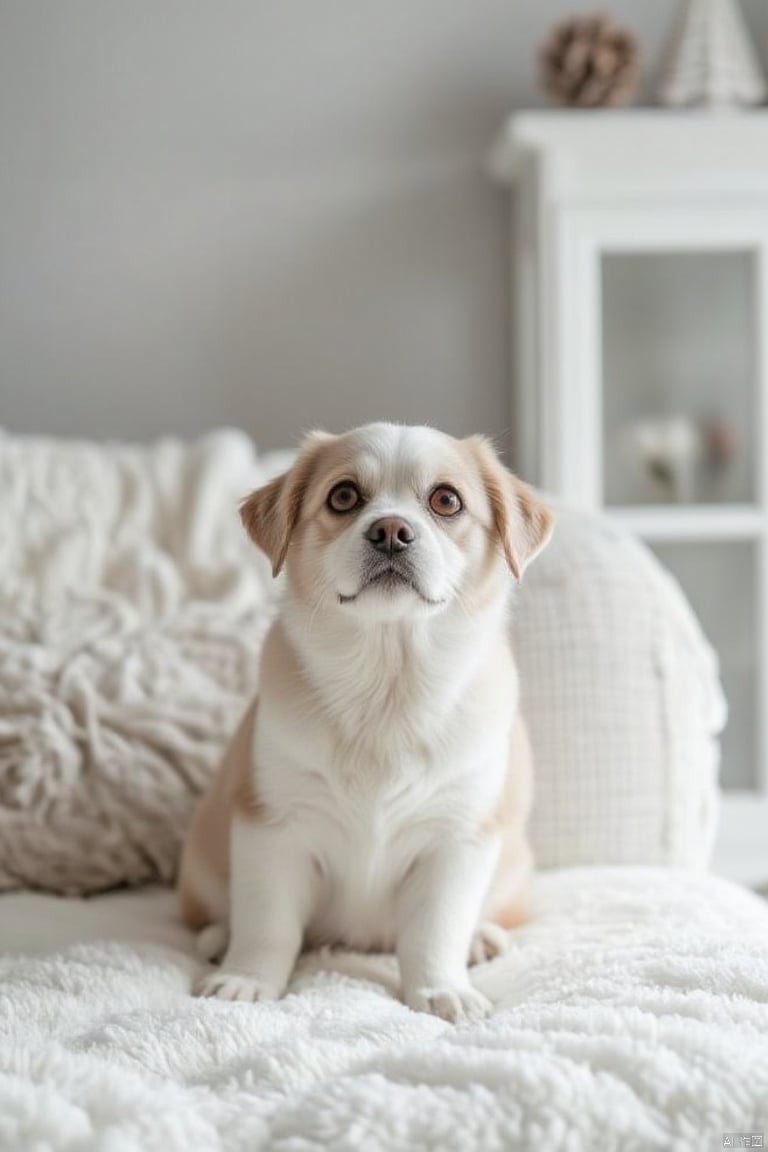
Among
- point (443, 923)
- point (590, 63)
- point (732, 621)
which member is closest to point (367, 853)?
point (443, 923)

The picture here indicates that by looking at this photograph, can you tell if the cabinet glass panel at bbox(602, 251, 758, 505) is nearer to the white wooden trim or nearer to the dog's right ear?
the white wooden trim

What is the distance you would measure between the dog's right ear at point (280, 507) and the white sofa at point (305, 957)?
41cm

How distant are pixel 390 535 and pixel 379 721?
0.21 meters

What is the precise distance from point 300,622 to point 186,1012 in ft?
1.32

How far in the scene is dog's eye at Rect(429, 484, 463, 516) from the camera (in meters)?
1.24

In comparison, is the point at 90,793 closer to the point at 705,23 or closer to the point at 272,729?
the point at 272,729

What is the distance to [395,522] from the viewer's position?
3.82ft

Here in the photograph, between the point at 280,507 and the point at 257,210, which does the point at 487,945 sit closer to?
the point at 280,507

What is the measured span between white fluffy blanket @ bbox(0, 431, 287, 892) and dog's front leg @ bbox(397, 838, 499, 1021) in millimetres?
455

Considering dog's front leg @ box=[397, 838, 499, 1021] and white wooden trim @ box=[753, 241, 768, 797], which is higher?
white wooden trim @ box=[753, 241, 768, 797]

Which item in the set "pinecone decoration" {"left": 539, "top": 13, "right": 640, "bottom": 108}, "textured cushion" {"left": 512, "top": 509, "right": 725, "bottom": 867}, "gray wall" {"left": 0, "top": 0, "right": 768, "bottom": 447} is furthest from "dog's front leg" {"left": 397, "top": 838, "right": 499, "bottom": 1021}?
"pinecone decoration" {"left": 539, "top": 13, "right": 640, "bottom": 108}

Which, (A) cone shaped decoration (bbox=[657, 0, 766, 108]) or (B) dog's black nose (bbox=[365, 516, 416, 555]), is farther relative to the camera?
(A) cone shaped decoration (bbox=[657, 0, 766, 108])

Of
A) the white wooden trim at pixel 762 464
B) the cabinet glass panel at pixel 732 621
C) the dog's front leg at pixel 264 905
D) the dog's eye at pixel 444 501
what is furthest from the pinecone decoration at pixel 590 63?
the dog's front leg at pixel 264 905

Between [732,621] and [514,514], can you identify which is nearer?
[514,514]
